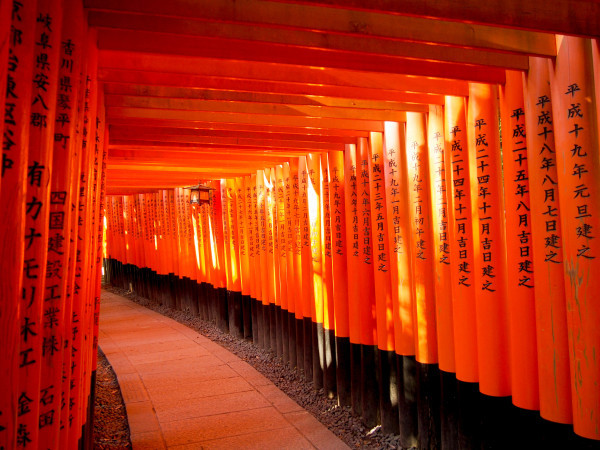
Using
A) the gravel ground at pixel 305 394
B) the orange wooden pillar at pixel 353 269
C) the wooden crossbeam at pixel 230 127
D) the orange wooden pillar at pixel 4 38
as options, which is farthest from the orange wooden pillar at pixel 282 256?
the orange wooden pillar at pixel 4 38

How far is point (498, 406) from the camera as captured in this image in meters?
4.14

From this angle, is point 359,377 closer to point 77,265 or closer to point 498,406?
point 498,406

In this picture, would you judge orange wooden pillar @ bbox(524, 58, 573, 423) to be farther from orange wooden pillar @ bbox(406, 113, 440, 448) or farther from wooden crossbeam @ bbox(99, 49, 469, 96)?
orange wooden pillar @ bbox(406, 113, 440, 448)

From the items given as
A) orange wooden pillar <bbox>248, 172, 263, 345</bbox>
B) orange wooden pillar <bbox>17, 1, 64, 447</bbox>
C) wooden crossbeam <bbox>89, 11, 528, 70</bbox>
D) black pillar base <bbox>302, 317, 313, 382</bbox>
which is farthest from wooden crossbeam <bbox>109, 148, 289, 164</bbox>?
orange wooden pillar <bbox>17, 1, 64, 447</bbox>

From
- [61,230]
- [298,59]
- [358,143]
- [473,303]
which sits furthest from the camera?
[358,143]

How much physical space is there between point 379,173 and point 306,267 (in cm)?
256

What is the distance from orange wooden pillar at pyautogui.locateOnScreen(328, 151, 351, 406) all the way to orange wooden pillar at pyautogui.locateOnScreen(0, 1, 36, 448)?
526 centimetres

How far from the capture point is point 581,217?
3279 millimetres

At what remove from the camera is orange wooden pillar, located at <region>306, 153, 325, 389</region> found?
24.5 ft

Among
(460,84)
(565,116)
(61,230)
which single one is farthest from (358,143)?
(61,230)

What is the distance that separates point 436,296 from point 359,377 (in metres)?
2.17

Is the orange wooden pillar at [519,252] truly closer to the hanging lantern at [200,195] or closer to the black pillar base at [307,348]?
the black pillar base at [307,348]

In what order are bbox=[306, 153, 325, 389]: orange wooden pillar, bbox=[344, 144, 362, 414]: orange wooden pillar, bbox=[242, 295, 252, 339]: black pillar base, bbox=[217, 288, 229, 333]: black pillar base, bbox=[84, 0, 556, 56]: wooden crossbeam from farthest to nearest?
bbox=[217, 288, 229, 333]: black pillar base
bbox=[242, 295, 252, 339]: black pillar base
bbox=[306, 153, 325, 389]: orange wooden pillar
bbox=[344, 144, 362, 414]: orange wooden pillar
bbox=[84, 0, 556, 56]: wooden crossbeam

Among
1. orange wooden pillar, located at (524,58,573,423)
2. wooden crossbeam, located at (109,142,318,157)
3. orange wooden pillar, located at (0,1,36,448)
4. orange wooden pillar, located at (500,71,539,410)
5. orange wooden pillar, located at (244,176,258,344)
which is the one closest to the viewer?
orange wooden pillar, located at (0,1,36,448)
